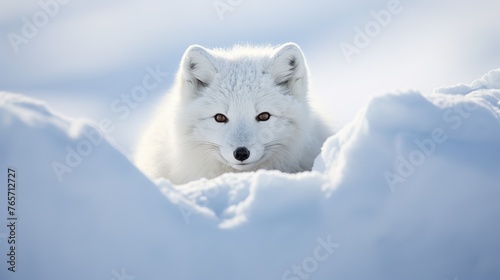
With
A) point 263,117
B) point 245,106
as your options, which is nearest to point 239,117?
point 245,106

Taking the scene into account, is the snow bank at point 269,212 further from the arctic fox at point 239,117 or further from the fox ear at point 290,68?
the fox ear at point 290,68

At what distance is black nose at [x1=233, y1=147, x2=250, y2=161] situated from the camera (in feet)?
13.4

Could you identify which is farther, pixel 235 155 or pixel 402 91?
pixel 235 155

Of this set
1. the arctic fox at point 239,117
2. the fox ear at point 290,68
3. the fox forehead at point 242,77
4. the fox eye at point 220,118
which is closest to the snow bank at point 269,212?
the arctic fox at point 239,117

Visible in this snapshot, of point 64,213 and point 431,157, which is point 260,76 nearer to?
point 431,157

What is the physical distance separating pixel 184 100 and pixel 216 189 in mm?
2330

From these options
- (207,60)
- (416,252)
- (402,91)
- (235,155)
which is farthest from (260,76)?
(416,252)

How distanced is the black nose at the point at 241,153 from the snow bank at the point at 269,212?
4.82 ft

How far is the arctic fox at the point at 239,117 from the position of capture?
4340 mm

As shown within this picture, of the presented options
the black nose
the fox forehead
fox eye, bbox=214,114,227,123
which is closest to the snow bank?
the black nose

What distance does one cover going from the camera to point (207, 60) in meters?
4.70

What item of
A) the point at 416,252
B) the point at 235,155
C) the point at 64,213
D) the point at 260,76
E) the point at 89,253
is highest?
the point at 260,76

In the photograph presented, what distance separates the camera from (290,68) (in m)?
4.88

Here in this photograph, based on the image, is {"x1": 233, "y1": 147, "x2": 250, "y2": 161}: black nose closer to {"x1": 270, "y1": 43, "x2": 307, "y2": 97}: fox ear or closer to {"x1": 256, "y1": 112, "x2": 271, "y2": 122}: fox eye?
{"x1": 256, "y1": 112, "x2": 271, "y2": 122}: fox eye
